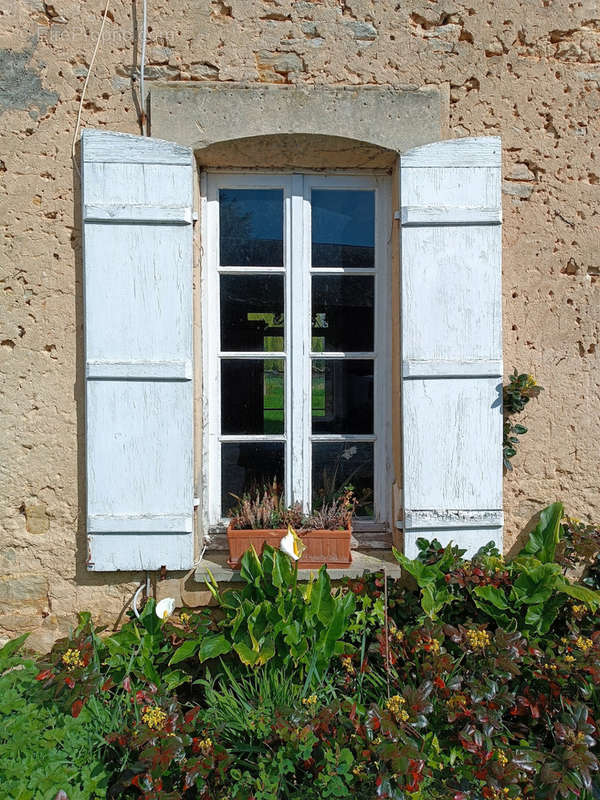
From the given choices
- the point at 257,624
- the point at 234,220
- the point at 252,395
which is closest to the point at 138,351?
the point at 252,395

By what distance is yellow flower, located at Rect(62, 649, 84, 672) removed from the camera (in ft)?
7.05

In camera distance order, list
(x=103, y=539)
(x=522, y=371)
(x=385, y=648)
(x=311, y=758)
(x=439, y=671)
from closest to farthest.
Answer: (x=311, y=758) < (x=439, y=671) < (x=385, y=648) < (x=103, y=539) < (x=522, y=371)

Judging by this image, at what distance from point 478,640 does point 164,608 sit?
1.21m

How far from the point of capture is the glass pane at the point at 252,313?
281 cm

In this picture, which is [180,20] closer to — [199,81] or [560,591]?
[199,81]

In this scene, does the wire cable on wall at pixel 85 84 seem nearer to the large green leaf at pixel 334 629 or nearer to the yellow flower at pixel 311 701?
the large green leaf at pixel 334 629

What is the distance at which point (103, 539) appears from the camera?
8.30 ft

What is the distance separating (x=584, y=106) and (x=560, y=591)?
6.96ft

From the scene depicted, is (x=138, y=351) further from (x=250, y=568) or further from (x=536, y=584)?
(x=536, y=584)

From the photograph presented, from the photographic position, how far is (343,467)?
2.85 meters

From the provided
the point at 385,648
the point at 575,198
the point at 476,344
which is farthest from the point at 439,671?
the point at 575,198

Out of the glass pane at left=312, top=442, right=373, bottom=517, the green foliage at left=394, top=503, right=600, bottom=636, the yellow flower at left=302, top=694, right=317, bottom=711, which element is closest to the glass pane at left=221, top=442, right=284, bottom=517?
the glass pane at left=312, top=442, right=373, bottom=517

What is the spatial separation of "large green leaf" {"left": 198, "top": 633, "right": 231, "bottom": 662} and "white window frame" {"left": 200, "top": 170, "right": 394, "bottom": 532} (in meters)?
0.61

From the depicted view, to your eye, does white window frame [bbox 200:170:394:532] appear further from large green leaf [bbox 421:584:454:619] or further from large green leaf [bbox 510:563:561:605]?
large green leaf [bbox 510:563:561:605]
